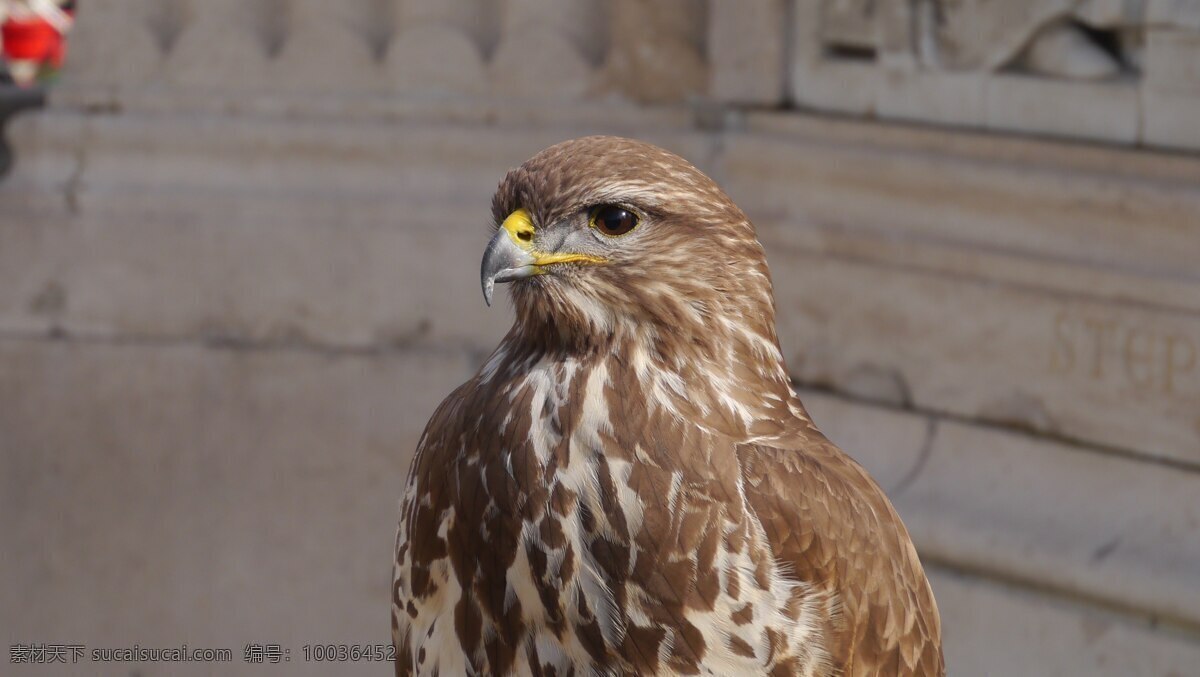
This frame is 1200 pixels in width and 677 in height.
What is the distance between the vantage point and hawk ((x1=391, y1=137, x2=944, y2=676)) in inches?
67.1

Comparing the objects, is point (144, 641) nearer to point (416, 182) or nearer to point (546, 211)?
point (416, 182)

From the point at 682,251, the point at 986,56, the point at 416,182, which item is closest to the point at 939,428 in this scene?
the point at 986,56

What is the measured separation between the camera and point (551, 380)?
1785mm

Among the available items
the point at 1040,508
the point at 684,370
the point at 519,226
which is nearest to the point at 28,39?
the point at 1040,508

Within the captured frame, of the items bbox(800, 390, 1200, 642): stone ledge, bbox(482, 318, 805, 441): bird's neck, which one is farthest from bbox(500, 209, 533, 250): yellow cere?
bbox(800, 390, 1200, 642): stone ledge

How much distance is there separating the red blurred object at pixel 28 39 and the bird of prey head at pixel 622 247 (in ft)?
23.9

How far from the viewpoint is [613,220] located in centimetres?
178

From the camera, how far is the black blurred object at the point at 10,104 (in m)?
3.83

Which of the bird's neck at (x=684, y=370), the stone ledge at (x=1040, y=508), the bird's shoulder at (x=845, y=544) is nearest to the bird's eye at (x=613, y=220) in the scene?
the bird's neck at (x=684, y=370)

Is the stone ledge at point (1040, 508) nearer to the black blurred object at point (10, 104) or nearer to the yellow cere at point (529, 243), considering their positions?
the yellow cere at point (529, 243)

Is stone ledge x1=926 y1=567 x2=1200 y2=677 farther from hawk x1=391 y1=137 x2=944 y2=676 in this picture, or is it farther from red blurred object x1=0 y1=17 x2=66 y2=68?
red blurred object x1=0 y1=17 x2=66 y2=68

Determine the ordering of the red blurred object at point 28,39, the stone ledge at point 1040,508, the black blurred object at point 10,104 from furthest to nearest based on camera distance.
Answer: the red blurred object at point 28,39 → the black blurred object at point 10,104 → the stone ledge at point 1040,508

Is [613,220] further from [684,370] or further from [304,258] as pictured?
[304,258]

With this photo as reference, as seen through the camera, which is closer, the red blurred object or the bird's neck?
the bird's neck
